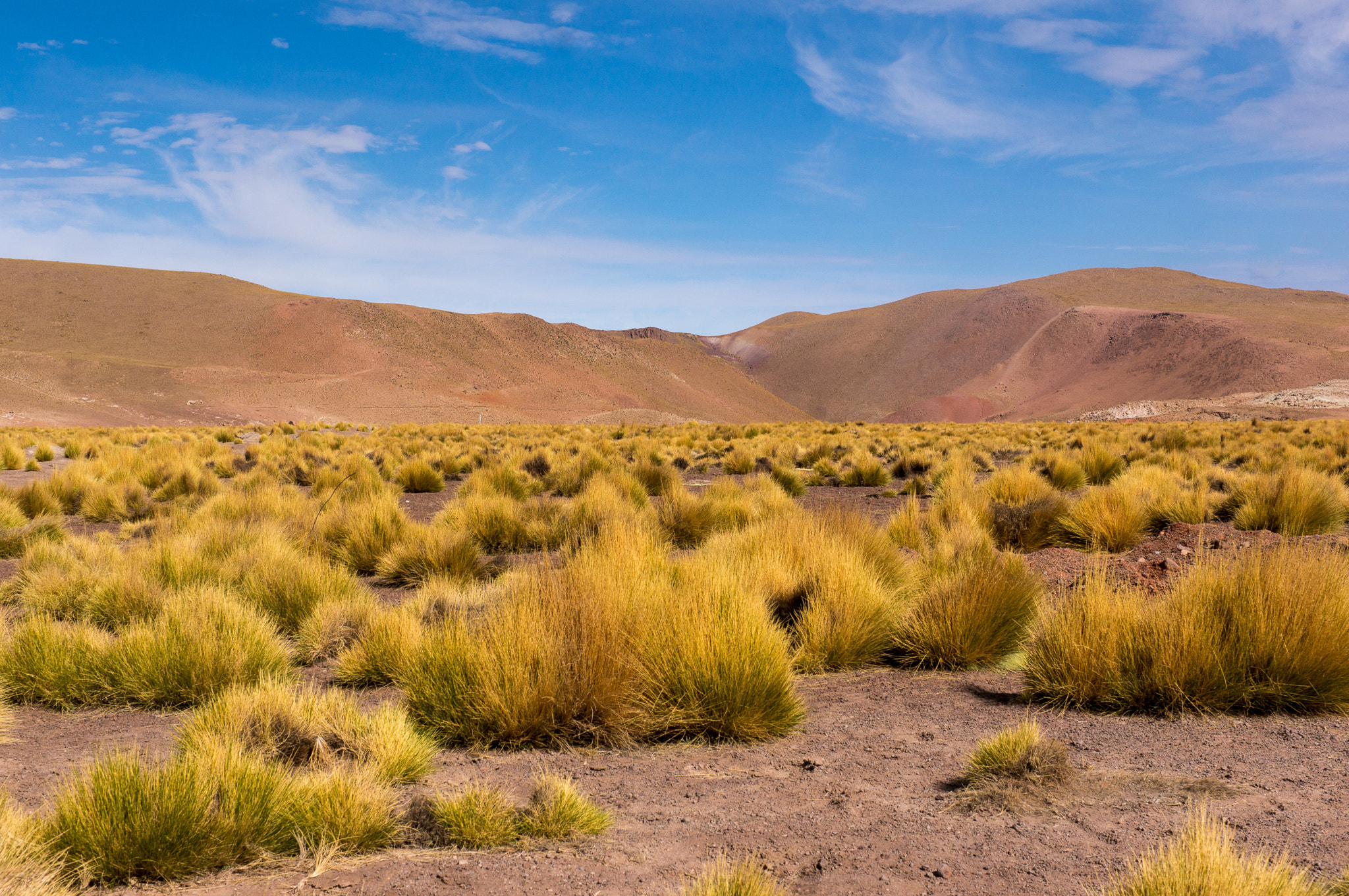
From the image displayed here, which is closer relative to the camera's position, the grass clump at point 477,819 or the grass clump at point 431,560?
the grass clump at point 477,819

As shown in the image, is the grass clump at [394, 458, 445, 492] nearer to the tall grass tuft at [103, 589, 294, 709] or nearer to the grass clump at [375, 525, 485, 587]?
the grass clump at [375, 525, 485, 587]

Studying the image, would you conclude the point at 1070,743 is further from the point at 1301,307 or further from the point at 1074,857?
the point at 1301,307

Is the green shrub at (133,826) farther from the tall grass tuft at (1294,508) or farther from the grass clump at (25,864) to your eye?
the tall grass tuft at (1294,508)

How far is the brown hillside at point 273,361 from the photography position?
6066 centimetres

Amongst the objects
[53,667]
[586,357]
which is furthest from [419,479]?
[586,357]

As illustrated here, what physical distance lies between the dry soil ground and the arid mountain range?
56344 mm

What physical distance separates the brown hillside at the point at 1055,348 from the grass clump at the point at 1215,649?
78.9 m

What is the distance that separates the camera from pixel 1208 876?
2025 millimetres

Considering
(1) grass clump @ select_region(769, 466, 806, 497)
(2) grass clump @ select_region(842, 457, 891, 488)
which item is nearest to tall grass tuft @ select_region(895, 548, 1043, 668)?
(1) grass clump @ select_region(769, 466, 806, 497)

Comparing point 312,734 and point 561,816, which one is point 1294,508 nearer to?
point 561,816

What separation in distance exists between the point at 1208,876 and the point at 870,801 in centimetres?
133

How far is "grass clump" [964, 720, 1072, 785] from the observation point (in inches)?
125

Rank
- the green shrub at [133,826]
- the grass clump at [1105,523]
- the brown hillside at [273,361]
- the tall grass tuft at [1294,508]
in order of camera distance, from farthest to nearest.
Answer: the brown hillside at [273,361] < the tall grass tuft at [1294,508] < the grass clump at [1105,523] < the green shrub at [133,826]

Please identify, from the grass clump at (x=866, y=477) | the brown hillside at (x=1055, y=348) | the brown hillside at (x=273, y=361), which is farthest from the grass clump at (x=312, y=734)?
the brown hillside at (x=1055, y=348)
